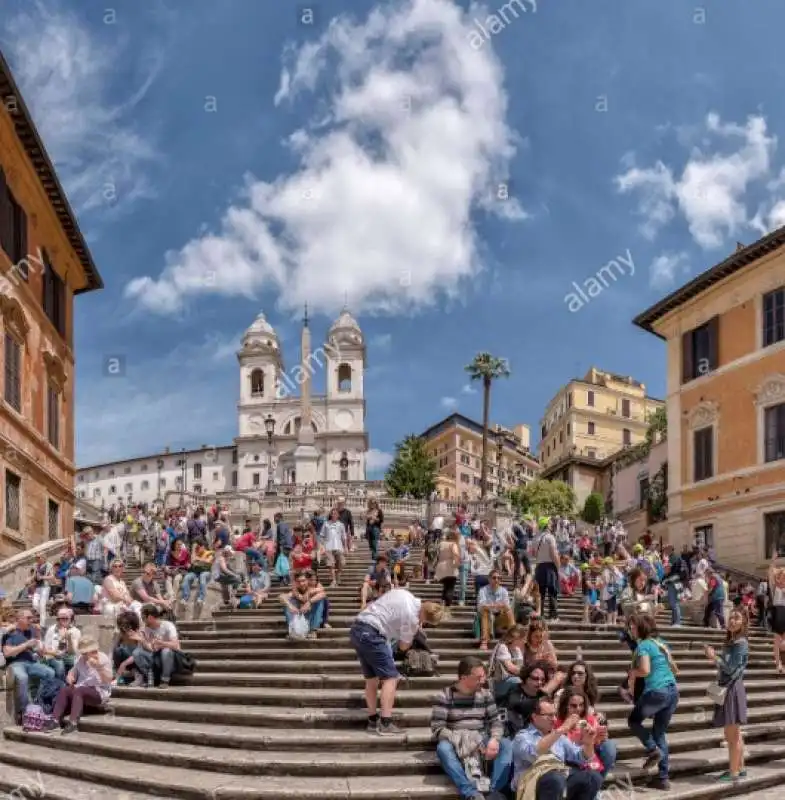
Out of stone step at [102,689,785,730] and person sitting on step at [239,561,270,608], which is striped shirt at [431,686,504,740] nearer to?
stone step at [102,689,785,730]

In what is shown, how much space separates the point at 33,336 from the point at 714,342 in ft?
67.9

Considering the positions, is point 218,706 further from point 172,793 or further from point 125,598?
point 125,598

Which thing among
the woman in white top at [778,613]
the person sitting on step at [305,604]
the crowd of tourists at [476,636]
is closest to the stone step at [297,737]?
the crowd of tourists at [476,636]

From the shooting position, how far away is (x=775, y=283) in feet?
89.7

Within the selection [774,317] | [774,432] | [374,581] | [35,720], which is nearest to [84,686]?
[35,720]

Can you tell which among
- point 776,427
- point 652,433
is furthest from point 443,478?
point 776,427

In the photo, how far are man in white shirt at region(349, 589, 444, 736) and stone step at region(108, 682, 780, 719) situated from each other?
0.71 metres

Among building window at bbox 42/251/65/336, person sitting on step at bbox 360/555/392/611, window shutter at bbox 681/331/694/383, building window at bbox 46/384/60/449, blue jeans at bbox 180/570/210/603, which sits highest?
building window at bbox 42/251/65/336

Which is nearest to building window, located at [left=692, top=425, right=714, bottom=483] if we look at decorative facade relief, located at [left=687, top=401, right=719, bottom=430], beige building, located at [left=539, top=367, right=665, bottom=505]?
decorative facade relief, located at [left=687, top=401, right=719, bottom=430]

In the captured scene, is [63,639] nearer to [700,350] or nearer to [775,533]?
[775,533]

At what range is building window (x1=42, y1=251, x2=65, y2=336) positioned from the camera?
2653 centimetres

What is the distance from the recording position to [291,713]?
10.9 meters

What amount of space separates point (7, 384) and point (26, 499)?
307cm

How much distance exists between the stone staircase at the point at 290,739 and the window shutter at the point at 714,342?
16.6m
